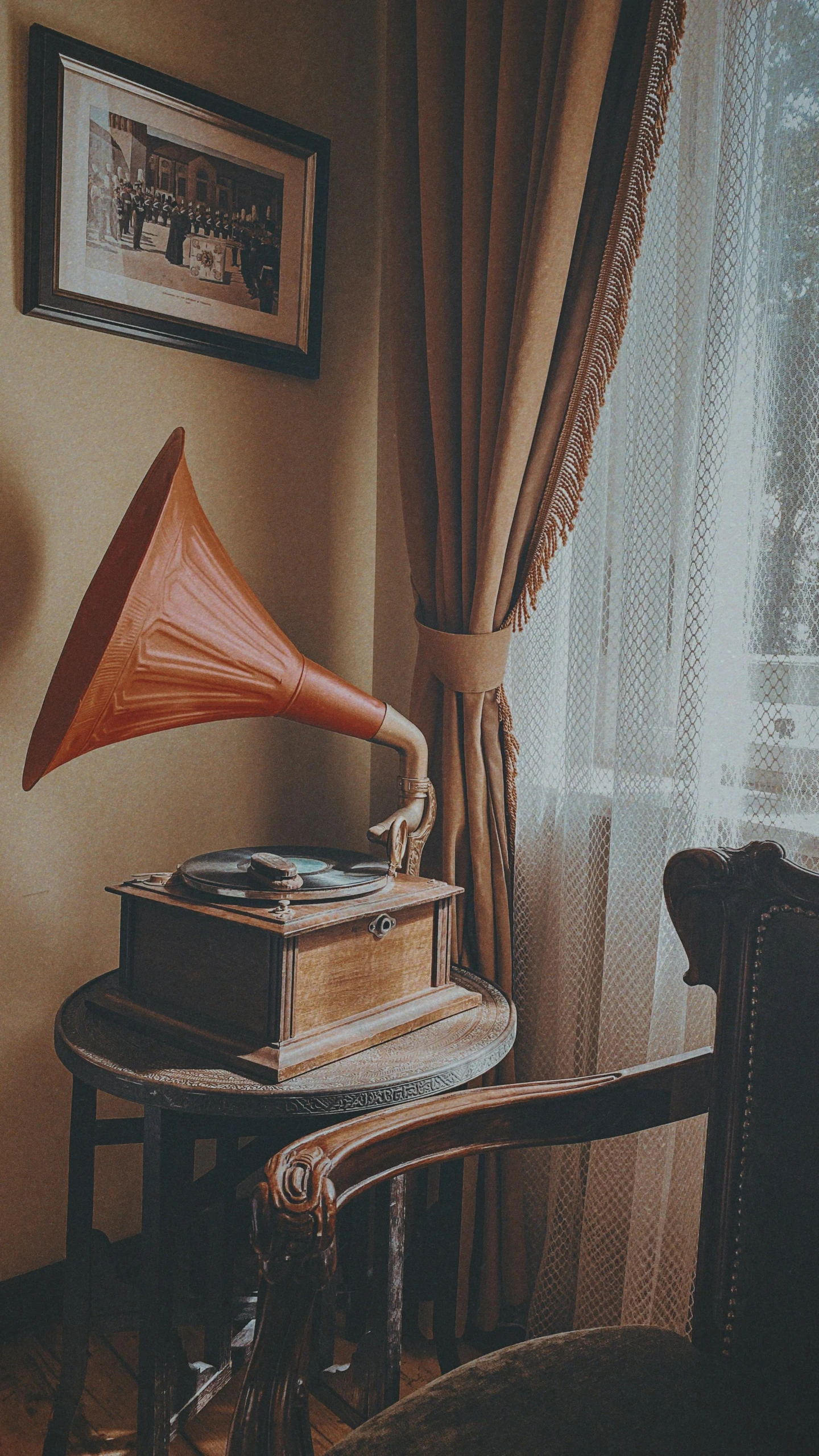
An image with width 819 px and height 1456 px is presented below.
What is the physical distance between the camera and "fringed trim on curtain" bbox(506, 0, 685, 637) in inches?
53.4

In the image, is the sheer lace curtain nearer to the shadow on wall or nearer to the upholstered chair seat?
the upholstered chair seat

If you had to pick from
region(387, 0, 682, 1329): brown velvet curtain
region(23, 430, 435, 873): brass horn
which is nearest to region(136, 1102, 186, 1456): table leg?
region(23, 430, 435, 873): brass horn

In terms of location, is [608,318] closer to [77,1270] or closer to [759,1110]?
[759,1110]

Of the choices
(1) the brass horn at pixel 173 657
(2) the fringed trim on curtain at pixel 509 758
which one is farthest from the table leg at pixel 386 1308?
(2) the fringed trim on curtain at pixel 509 758

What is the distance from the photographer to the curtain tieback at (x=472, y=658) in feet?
5.35

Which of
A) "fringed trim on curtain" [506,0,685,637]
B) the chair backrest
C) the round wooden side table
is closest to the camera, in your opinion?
the chair backrest

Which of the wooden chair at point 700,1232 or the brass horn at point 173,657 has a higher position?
the brass horn at point 173,657

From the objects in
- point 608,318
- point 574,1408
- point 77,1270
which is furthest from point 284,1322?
point 608,318

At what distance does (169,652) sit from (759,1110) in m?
0.87

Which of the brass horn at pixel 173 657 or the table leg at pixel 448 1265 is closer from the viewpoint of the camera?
the brass horn at pixel 173 657

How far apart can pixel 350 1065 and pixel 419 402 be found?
115 cm

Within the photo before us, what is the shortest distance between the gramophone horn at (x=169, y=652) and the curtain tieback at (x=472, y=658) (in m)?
0.22

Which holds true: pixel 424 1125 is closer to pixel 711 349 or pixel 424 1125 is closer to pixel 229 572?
pixel 229 572

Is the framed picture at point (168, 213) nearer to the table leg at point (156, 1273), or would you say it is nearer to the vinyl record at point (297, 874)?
the vinyl record at point (297, 874)
